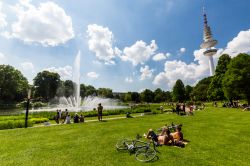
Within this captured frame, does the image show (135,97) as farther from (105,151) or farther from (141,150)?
(141,150)

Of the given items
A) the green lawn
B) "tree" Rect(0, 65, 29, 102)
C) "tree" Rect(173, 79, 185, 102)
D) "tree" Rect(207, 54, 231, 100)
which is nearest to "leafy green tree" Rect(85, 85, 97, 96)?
"tree" Rect(0, 65, 29, 102)

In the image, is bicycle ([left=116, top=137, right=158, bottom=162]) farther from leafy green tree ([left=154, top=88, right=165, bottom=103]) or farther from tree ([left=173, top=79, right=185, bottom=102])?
leafy green tree ([left=154, top=88, right=165, bottom=103])

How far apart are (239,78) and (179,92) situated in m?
52.3

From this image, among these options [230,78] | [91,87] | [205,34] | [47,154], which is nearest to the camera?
[47,154]

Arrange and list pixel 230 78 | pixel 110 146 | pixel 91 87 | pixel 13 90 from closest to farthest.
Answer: pixel 110 146, pixel 230 78, pixel 13 90, pixel 91 87

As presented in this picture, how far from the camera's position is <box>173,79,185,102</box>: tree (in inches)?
3865

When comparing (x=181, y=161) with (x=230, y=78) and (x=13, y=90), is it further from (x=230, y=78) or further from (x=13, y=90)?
(x=13, y=90)

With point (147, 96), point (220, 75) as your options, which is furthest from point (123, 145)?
point (147, 96)

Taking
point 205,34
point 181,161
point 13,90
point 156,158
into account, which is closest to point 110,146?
point 156,158

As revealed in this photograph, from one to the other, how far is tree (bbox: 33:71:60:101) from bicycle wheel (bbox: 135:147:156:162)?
112m

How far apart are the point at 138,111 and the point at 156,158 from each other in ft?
115

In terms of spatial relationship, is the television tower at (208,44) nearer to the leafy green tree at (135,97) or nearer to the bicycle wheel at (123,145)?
the leafy green tree at (135,97)

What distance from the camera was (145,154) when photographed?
34.3 ft

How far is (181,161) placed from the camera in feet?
33.1
